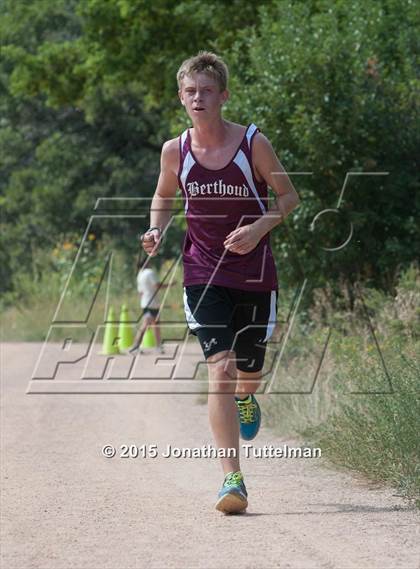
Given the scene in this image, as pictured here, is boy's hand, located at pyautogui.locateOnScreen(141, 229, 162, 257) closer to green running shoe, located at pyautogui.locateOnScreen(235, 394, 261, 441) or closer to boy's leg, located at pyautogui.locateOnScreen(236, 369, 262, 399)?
boy's leg, located at pyautogui.locateOnScreen(236, 369, 262, 399)

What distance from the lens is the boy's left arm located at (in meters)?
6.68

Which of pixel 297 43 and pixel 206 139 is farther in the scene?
pixel 297 43

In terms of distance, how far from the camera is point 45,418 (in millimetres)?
10992

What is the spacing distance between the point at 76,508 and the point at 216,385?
111 cm

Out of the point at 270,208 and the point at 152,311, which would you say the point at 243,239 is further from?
the point at 152,311

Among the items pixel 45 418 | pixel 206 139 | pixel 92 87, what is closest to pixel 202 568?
pixel 206 139

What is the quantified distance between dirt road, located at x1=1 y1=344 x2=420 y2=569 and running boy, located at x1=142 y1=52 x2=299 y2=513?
527 mm

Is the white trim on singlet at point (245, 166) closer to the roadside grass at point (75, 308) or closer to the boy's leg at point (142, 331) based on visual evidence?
the boy's leg at point (142, 331)

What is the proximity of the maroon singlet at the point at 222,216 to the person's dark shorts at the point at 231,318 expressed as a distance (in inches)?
3.2

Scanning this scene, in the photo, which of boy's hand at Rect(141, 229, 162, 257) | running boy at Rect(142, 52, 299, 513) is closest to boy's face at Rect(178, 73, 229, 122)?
running boy at Rect(142, 52, 299, 513)

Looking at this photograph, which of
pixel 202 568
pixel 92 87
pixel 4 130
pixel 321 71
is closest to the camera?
pixel 202 568

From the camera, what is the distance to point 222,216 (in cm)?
692

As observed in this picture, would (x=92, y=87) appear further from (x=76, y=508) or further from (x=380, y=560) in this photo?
(x=380, y=560)

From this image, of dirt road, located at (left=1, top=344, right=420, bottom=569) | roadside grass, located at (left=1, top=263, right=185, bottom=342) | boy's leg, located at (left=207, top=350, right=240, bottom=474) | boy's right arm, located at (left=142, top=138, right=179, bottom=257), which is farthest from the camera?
roadside grass, located at (left=1, top=263, right=185, bottom=342)
